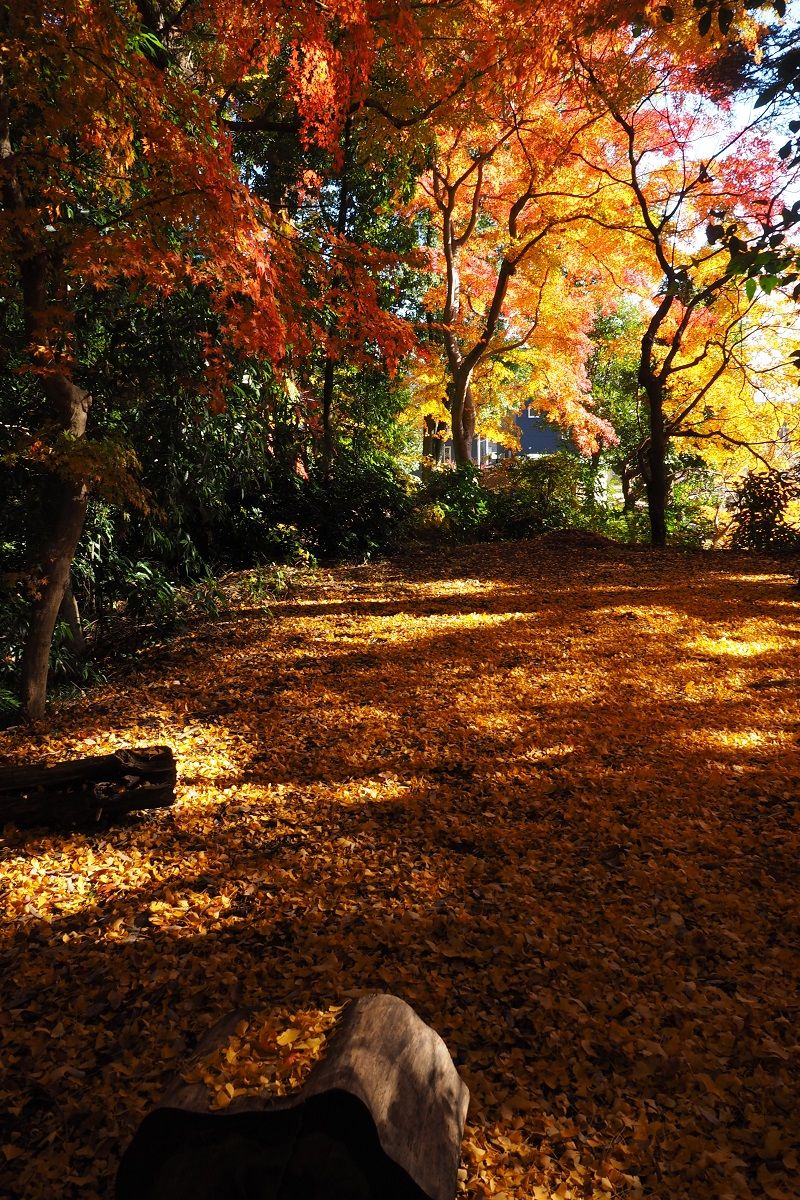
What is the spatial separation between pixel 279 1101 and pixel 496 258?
16835 mm

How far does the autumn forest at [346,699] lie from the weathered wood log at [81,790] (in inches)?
0.6

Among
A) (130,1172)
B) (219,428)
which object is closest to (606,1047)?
(130,1172)

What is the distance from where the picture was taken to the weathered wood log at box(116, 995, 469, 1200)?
4.30 ft

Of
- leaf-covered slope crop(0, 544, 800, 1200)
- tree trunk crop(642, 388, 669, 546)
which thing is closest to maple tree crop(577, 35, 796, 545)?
tree trunk crop(642, 388, 669, 546)

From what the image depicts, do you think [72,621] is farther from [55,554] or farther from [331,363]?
[331,363]

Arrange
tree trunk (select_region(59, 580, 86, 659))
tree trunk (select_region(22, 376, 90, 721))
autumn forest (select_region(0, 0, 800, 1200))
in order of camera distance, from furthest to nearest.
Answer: tree trunk (select_region(59, 580, 86, 659)), tree trunk (select_region(22, 376, 90, 721)), autumn forest (select_region(0, 0, 800, 1200))

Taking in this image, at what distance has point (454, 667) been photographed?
472 cm

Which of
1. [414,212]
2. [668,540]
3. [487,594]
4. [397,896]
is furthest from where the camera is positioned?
[414,212]

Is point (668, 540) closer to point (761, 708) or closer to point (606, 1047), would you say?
point (761, 708)

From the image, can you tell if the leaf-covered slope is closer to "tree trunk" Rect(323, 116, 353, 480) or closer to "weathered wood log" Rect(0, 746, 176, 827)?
"weathered wood log" Rect(0, 746, 176, 827)

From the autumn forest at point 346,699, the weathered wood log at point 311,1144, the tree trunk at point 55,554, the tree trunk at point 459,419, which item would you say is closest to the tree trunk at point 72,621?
the autumn forest at point 346,699

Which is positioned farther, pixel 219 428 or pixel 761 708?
pixel 219 428

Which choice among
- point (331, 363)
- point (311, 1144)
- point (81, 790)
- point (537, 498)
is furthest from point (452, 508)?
point (311, 1144)

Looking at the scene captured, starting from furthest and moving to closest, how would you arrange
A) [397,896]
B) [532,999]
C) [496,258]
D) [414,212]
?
[496,258]
[414,212]
[397,896]
[532,999]
